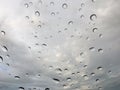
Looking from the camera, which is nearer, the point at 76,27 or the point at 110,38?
the point at 76,27

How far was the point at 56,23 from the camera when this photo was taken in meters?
11.0

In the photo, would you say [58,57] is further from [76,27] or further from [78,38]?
[76,27]

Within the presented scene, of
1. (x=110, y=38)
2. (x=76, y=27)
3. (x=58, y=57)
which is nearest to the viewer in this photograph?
(x=76, y=27)

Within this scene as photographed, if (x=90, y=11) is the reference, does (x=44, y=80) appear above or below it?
above

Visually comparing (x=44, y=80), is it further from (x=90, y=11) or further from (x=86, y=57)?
(x=90, y=11)

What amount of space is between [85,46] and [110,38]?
5585 mm

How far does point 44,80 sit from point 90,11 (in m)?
22.7

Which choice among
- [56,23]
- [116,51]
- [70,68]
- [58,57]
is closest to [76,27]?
[56,23]

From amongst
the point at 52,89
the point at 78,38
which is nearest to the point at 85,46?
the point at 78,38

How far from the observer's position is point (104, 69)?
34.0 m

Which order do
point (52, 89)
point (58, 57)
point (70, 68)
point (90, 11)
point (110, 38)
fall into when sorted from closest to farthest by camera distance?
point (90, 11) < point (58, 57) < point (110, 38) < point (70, 68) < point (52, 89)

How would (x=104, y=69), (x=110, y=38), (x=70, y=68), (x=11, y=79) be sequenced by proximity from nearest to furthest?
(x=110, y=38) → (x=70, y=68) → (x=11, y=79) → (x=104, y=69)

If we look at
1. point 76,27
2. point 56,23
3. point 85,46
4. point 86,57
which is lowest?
point 56,23

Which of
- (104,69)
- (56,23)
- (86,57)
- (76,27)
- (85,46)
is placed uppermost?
(104,69)
